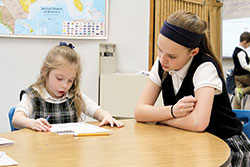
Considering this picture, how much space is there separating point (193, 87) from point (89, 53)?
2.10 meters

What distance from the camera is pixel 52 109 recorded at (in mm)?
1763

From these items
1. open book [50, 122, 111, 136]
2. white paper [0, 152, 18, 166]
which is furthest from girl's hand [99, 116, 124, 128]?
white paper [0, 152, 18, 166]

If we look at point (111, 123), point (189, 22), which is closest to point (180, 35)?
point (189, 22)

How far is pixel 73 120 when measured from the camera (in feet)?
6.05

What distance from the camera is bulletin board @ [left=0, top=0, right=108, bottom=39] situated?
330 centimetres

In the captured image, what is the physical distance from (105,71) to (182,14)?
201 centimetres

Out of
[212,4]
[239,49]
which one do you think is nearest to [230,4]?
[239,49]

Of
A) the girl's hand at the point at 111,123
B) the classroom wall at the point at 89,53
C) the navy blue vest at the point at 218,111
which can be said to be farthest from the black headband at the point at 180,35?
the classroom wall at the point at 89,53

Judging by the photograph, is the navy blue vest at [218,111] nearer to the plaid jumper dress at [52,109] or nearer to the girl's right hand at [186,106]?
the girl's right hand at [186,106]

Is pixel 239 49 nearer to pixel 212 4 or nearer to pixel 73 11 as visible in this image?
pixel 212 4

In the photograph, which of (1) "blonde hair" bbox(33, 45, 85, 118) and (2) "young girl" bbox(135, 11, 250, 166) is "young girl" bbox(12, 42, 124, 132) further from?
(2) "young girl" bbox(135, 11, 250, 166)

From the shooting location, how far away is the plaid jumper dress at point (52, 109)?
1.72 metres

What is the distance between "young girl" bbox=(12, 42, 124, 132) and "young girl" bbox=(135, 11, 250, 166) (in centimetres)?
38

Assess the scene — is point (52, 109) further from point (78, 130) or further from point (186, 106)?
point (186, 106)
